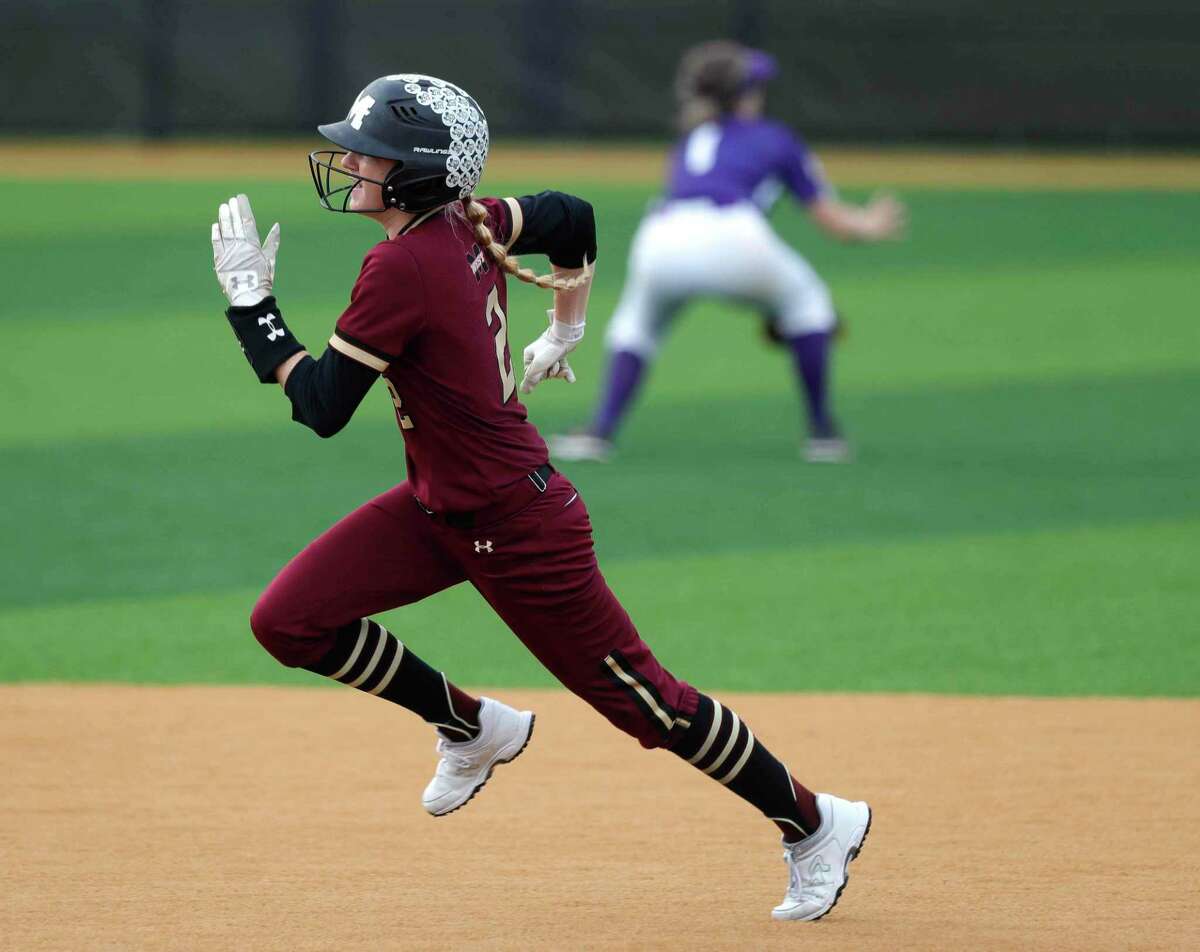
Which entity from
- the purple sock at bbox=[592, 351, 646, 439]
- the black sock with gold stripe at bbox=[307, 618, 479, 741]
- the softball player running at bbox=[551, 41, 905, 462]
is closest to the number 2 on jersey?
the black sock with gold stripe at bbox=[307, 618, 479, 741]

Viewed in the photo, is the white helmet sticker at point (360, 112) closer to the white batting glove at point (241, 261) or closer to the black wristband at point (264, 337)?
the white batting glove at point (241, 261)

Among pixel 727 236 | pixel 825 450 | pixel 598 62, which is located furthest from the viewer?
pixel 598 62

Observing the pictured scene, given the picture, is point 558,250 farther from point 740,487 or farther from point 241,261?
point 740,487

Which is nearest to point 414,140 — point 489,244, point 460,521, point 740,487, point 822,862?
point 489,244

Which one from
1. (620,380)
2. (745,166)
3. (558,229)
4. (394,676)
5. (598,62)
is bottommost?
(598,62)

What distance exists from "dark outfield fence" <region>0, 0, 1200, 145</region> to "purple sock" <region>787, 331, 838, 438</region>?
1641 centimetres

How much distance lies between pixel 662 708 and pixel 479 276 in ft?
3.55

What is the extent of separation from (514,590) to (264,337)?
2.68ft

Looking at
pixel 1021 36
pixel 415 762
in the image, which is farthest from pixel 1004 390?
pixel 1021 36

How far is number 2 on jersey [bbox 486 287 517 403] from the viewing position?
4348 mm

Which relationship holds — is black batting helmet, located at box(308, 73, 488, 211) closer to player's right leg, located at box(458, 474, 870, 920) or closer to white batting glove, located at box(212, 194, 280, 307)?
white batting glove, located at box(212, 194, 280, 307)

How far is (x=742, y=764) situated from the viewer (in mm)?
4441

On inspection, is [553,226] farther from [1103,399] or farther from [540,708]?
[1103,399]

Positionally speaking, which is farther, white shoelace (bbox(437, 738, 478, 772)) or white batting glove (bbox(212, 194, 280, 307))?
white shoelace (bbox(437, 738, 478, 772))
